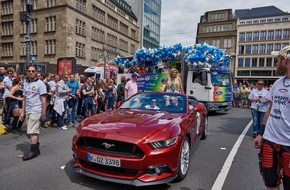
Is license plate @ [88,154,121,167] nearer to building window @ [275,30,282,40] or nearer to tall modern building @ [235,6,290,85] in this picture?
tall modern building @ [235,6,290,85]

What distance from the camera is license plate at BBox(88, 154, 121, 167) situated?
350 cm

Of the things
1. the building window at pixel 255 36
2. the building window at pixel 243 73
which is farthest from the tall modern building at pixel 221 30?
the building window at pixel 255 36

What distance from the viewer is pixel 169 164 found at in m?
3.69

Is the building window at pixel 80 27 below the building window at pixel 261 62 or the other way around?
the other way around

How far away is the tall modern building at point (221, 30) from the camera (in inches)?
2530

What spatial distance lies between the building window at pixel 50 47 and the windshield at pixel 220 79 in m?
30.7

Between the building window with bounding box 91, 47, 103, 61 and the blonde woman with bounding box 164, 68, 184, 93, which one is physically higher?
the building window with bounding box 91, 47, 103, 61

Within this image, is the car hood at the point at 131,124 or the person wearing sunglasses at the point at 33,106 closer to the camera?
the car hood at the point at 131,124

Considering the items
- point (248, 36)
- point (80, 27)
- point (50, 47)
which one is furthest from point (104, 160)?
point (248, 36)

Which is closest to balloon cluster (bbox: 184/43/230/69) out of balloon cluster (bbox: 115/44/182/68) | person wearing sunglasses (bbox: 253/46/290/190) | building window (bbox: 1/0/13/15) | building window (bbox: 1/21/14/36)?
balloon cluster (bbox: 115/44/182/68)

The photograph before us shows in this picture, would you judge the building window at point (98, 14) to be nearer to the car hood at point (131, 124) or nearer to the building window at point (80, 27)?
the building window at point (80, 27)

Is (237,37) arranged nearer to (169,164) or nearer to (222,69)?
(222,69)

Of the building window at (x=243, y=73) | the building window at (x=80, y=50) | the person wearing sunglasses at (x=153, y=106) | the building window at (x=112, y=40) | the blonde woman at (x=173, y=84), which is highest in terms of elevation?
the building window at (x=112, y=40)

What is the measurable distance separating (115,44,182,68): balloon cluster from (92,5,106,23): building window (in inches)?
1289
